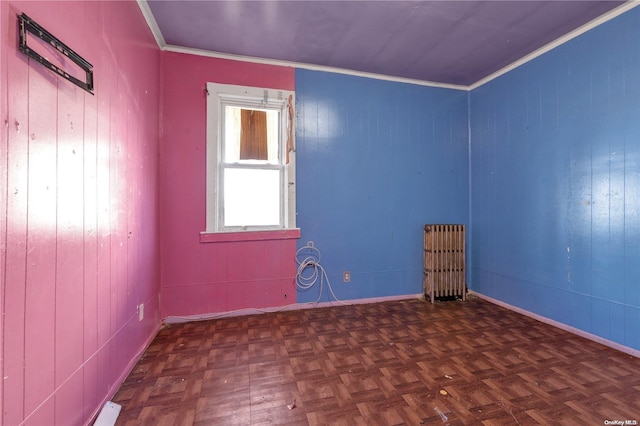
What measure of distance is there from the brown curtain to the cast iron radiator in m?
2.29

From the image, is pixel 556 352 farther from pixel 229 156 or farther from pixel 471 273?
pixel 229 156

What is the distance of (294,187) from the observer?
10.7ft

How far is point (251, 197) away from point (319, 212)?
2.64 feet

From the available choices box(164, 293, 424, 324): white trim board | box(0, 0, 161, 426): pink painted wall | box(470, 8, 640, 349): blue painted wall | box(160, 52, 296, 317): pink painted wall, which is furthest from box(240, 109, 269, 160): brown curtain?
box(470, 8, 640, 349): blue painted wall

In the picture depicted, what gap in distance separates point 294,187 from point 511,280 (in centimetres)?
277

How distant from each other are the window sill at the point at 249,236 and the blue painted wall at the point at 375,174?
17 cm

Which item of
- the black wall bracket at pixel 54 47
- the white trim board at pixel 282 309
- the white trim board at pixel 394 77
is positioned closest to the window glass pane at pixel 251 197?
the white trim board at pixel 282 309

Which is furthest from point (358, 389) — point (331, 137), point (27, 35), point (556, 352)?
point (331, 137)

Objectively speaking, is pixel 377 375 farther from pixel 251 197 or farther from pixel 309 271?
pixel 251 197

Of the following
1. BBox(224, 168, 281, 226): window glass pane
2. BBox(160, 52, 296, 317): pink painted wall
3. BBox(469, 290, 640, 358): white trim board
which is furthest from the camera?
BBox(224, 168, 281, 226): window glass pane

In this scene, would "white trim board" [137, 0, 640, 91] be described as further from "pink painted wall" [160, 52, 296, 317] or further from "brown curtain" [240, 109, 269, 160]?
"brown curtain" [240, 109, 269, 160]

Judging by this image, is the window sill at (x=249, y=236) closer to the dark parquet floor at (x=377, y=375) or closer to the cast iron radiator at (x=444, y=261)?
the dark parquet floor at (x=377, y=375)

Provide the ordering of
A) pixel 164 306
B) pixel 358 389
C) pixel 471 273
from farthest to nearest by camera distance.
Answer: pixel 471 273
pixel 164 306
pixel 358 389

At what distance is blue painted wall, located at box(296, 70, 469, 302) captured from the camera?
3.36 meters
